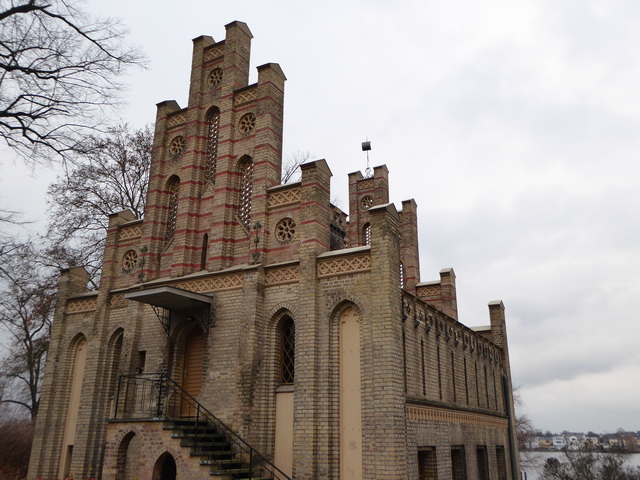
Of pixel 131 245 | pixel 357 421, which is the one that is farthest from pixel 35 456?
pixel 357 421

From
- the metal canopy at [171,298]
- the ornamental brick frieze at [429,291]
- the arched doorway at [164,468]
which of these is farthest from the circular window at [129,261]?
the ornamental brick frieze at [429,291]

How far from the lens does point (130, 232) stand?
17984 millimetres

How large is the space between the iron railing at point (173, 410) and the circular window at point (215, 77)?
9.94 m

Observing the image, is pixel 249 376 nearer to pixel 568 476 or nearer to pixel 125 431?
pixel 125 431

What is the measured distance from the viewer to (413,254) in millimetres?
20656

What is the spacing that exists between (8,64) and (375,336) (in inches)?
364

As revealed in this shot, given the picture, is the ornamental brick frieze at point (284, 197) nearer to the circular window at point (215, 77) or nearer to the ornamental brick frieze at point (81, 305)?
the circular window at point (215, 77)

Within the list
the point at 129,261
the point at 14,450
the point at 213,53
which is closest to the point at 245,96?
the point at 213,53

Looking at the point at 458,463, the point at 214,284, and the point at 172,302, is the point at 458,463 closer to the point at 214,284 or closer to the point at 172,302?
the point at 214,284

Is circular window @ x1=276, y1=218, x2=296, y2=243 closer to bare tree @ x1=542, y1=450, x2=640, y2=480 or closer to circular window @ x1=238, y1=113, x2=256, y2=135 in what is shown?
circular window @ x1=238, y1=113, x2=256, y2=135

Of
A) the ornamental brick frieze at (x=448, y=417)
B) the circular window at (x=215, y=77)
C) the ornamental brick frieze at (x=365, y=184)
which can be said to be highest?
the circular window at (x=215, y=77)

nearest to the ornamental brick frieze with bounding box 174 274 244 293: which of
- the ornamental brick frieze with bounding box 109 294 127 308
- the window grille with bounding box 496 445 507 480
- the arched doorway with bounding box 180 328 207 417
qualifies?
the arched doorway with bounding box 180 328 207 417

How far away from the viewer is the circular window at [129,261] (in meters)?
17.6

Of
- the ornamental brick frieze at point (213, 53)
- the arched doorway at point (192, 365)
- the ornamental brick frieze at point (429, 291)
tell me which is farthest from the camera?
the ornamental brick frieze at point (429, 291)
